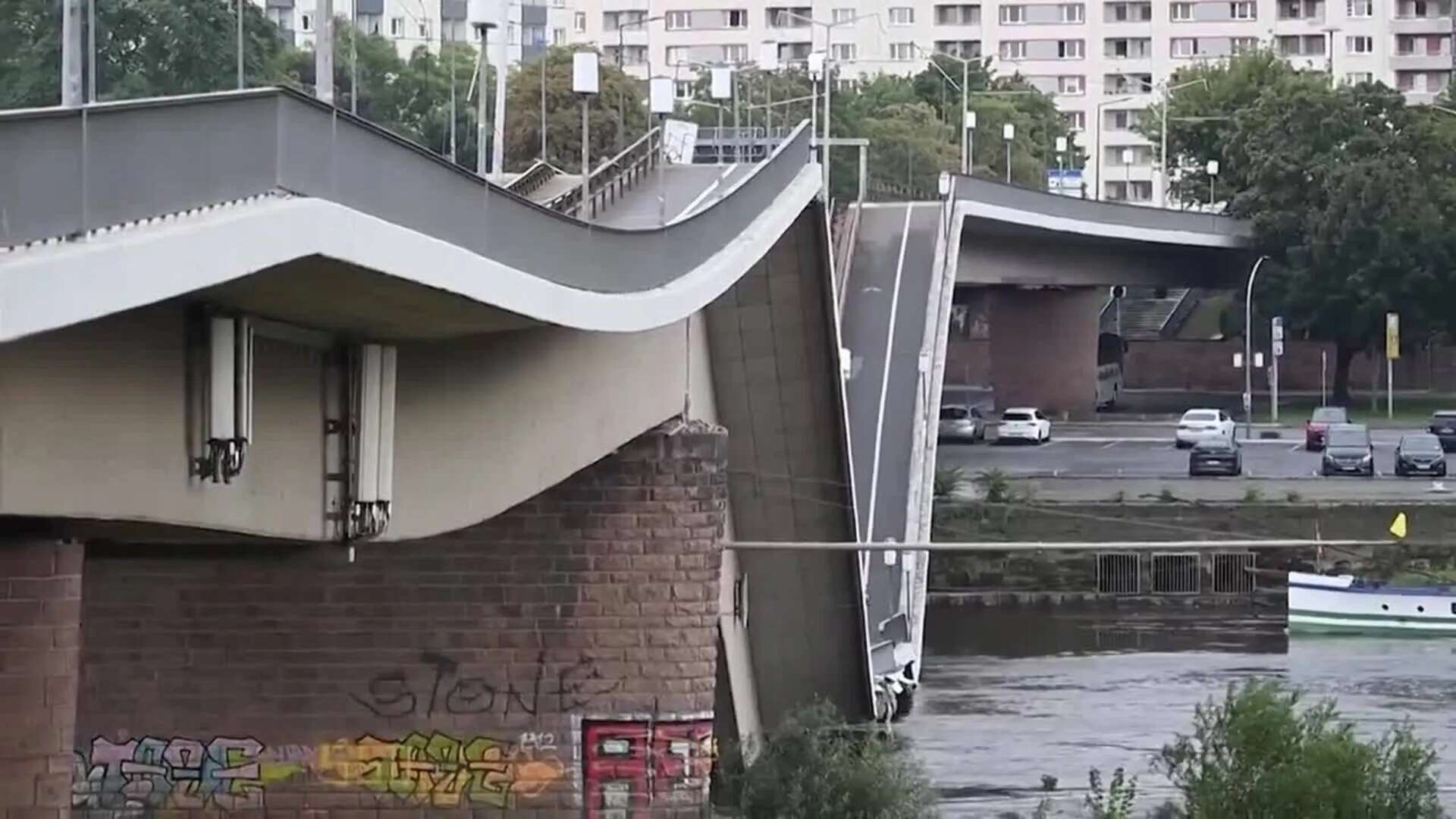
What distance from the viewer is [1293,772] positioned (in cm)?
2472

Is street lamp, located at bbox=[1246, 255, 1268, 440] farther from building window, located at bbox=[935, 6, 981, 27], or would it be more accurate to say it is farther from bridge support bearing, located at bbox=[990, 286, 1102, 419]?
building window, located at bbox=[935, 6, 981, 27]

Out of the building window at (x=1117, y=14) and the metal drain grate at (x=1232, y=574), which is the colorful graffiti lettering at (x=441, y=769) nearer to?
the metal drain grate at (x=1232, y=574)

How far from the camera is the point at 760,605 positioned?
113 ft

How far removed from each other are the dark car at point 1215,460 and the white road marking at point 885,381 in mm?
8002

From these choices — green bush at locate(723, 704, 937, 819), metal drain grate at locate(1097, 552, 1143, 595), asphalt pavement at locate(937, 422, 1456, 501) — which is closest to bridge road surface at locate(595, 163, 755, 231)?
green bush at locate(723, 704, 937, 819)

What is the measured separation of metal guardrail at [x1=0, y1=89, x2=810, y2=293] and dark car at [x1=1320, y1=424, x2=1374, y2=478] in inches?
1919

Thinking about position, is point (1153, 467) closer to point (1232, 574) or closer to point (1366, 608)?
point (1232, 574)

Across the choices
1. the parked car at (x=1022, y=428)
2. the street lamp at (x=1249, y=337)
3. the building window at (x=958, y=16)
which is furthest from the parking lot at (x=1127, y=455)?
the building window at (x=958, y=16)

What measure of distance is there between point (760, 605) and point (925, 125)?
247 ft

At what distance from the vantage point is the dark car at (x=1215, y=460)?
65.6m

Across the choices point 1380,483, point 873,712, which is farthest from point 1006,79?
point 873,712

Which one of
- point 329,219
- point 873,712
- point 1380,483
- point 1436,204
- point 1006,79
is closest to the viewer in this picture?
point 329,219

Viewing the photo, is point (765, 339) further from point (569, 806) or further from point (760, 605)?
point (569, 806)

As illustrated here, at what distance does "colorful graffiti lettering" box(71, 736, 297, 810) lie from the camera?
23.1 metres
